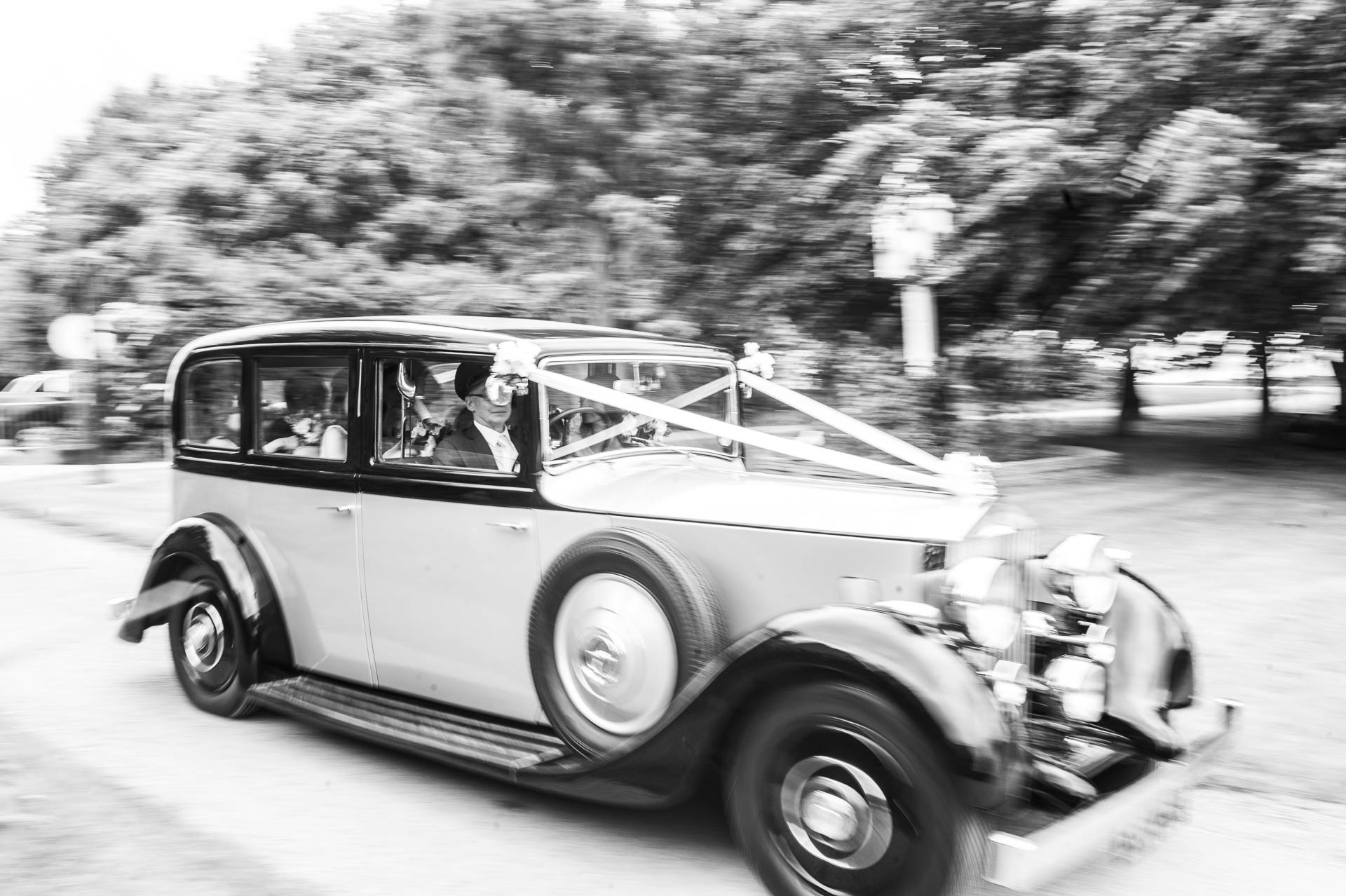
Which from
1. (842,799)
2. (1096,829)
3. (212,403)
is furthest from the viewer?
(212,403)

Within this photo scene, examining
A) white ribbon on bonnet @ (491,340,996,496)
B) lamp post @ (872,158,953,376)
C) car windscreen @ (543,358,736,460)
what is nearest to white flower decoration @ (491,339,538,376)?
white ribbon on bonnet @ (491,340,996,496)

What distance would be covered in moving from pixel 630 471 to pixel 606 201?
6965 millimetres

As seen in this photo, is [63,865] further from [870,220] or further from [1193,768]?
[870,220]

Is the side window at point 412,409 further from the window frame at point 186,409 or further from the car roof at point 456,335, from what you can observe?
the window frame at point 186,409

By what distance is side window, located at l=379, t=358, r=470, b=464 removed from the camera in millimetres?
4215

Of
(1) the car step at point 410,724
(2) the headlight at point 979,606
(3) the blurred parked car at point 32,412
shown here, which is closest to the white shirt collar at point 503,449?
(1) the car step at point 410,724

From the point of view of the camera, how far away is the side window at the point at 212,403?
494 cm

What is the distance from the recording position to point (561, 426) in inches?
158

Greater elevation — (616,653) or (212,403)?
(212,403)

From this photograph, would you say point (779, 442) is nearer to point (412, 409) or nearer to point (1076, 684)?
point (1076, 684)

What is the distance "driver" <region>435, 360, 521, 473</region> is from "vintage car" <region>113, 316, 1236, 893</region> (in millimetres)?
11

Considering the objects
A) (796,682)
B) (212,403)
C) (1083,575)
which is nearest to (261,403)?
(212,403)

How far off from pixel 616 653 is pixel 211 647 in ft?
7.71

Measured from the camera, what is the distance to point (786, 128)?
10.7 meters
